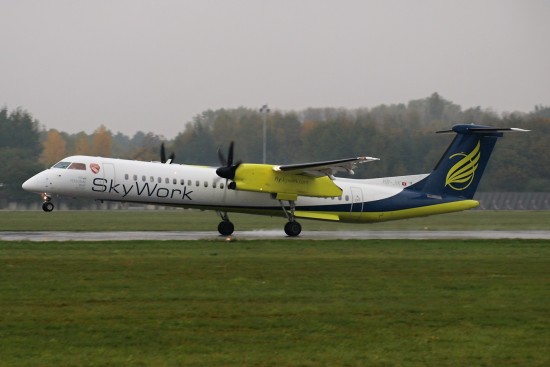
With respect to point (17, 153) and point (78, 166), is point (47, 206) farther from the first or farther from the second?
point (17, 153)

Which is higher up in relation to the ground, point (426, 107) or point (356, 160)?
point (426, 107)

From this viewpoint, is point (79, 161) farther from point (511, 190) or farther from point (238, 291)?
point (511, 190)

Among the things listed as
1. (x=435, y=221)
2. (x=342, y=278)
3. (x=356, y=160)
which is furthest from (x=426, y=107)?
(x=342, y=278)

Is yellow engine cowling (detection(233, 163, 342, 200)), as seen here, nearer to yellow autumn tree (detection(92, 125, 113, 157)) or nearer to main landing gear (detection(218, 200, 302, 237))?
main landing gear (detection(218, 200, 302, 237))

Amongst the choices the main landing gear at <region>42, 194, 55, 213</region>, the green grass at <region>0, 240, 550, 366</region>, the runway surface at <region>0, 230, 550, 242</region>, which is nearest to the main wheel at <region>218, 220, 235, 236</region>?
the runway surface at <region>0, 230, 550, 242</region>

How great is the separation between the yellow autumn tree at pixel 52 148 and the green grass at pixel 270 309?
5189cm

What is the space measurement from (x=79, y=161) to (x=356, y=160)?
398 inches

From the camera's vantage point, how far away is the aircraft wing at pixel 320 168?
31.4 meters

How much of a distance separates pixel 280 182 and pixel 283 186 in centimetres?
19

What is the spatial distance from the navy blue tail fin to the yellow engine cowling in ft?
13.1

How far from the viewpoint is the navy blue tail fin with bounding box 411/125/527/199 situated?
3422cm

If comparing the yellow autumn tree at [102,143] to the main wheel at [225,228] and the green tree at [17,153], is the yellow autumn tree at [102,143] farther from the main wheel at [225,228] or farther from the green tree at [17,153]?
the main wheel at [225,228]

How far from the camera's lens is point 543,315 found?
47.7 ft

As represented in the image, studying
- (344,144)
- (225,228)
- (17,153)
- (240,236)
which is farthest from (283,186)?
(17,153)
